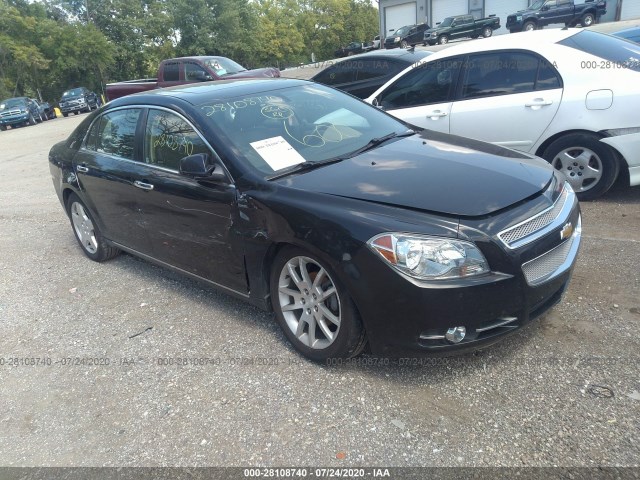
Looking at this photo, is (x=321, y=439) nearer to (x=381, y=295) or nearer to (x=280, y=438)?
(x=280, y=438)

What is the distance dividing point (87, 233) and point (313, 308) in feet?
10.8

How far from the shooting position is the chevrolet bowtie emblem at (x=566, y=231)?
9.55 ft

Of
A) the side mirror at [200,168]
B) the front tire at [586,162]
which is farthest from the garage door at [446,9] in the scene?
the side mirror at [200,168]

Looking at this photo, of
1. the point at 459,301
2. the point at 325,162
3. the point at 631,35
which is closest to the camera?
the point at 459,301

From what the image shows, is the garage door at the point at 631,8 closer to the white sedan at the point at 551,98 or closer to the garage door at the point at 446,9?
the garage door at the point at 446,9

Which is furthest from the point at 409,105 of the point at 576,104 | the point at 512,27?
the point at 512,27

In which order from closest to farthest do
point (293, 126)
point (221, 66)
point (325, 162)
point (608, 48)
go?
point (325, 162), point (293, 126), point (608, 48), point (221, 66)

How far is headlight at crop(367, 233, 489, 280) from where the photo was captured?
2.56m

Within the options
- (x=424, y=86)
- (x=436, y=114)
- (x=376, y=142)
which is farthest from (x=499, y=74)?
(x=376, y=142)

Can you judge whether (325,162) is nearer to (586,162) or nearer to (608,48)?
(586,162)

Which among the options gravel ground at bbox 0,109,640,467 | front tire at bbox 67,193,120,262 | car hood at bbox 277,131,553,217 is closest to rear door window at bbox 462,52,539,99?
gravel ground at bbox 0,109,640,467

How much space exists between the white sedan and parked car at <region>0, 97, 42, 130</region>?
26425mm

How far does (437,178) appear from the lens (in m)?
3.00

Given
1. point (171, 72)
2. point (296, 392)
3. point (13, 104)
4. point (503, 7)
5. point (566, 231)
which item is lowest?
point (296, 392)
